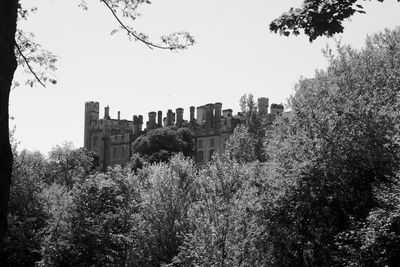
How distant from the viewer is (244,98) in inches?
2158

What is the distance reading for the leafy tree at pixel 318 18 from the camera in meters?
9.74

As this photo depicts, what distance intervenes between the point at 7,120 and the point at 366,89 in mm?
20112

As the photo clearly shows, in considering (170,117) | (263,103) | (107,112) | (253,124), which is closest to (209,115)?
(263,103)

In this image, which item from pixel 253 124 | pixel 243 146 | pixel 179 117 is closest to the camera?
pixel 243 146

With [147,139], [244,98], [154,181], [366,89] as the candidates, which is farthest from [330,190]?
[147,139]

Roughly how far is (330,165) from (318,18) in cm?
1306

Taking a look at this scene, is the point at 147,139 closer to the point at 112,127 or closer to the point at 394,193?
the point at 112,127

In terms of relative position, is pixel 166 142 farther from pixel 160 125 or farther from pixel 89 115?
pixel 89 115

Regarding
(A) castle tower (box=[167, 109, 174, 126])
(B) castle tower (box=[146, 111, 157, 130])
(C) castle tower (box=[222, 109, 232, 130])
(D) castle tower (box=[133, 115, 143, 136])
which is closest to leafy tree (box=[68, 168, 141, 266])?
(C) castle tower (box=[222, 109, 232, 130])

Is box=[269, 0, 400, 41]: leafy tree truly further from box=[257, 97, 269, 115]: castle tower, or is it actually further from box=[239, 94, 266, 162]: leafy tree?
box=[257, 97, 269, 115]: castle tower

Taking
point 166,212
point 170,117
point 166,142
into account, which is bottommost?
point 166,212

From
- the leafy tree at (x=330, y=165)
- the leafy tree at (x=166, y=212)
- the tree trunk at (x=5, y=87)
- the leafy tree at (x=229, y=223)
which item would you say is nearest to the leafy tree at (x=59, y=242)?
the leafy tree at (x=166, y=212)

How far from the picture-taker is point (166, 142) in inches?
3371

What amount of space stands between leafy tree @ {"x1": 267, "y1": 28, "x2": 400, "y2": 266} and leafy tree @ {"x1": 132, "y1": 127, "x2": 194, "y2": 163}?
2351 inches
